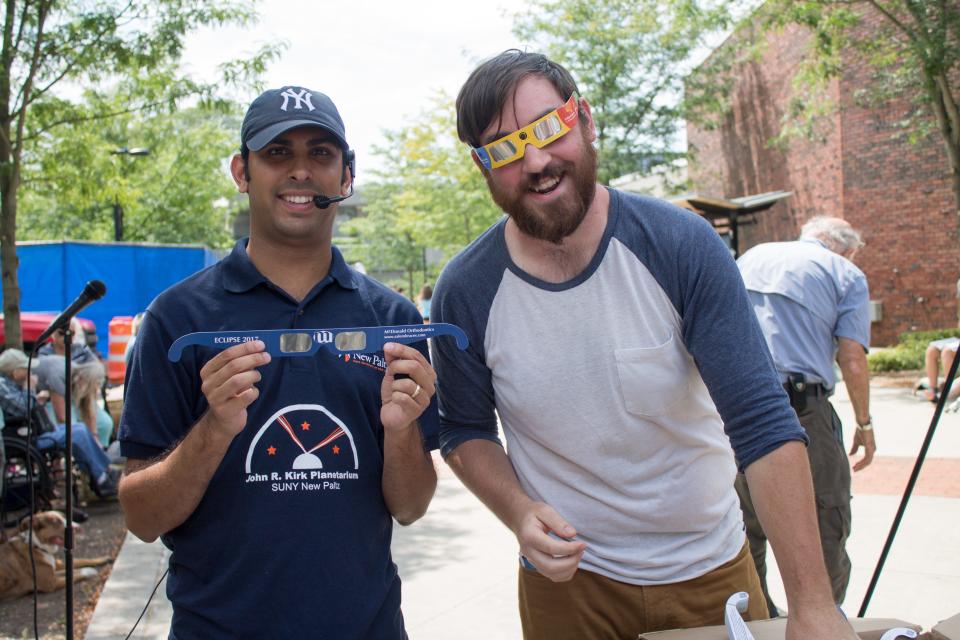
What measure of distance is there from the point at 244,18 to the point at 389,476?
29.3 feet

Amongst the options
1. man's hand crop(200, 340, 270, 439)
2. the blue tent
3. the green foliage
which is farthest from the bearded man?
the blue tent

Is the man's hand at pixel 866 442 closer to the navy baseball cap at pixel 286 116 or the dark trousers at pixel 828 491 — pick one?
the dark trousers at pixel 828 491

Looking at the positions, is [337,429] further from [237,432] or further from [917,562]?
[917,562]

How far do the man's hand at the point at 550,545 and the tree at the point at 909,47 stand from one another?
40.9ft

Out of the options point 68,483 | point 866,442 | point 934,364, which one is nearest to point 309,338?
point 68,483

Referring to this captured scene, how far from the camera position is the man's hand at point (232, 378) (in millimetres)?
1868

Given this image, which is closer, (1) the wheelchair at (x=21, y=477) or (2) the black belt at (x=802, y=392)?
(2) the black belt at (x=802, y=392)

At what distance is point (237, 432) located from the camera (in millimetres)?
1940

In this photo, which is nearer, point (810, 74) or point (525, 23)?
point (810, 74)

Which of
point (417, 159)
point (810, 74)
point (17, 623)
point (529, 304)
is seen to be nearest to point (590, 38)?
point (810, 74)

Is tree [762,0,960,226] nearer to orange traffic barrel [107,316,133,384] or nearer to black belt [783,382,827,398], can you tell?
black belt [783,382,827,398]

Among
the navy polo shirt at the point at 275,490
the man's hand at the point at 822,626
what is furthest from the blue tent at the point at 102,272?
the man's hand at the point at 822,626

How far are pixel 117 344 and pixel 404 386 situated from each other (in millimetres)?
15626

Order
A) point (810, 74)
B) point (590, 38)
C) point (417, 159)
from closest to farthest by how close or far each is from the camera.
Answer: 1. point (810, 74)
2. point (590, 38)
3. point (417, 159)
